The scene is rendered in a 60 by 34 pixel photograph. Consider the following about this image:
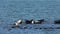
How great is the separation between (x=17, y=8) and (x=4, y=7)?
0.73 metres

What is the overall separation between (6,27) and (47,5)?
4799 millimetres

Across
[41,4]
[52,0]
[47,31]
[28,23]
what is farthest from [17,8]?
[47,31]

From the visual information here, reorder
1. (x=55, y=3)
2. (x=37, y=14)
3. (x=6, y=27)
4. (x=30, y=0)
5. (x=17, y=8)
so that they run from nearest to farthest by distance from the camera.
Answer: (x=6, y=27) → (x=37, y=14) → (x=17, y=8) → (x=55, y=3) → (x=30, y=0)

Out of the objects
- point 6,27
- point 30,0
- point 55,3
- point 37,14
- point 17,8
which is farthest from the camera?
point 30,0

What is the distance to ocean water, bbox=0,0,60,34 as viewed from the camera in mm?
7680

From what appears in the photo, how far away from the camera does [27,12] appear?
11227 millimetres

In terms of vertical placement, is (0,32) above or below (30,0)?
below

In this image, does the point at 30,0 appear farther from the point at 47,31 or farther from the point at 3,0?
the point at 47,31

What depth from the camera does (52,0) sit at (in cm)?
1370

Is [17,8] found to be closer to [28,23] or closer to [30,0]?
[30,0]

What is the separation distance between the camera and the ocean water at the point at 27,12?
25.2 ft

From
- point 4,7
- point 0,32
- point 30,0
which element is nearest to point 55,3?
point 30,0

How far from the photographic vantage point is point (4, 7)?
40.8 feet

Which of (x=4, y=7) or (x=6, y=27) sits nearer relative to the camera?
(x=6, y=27)
